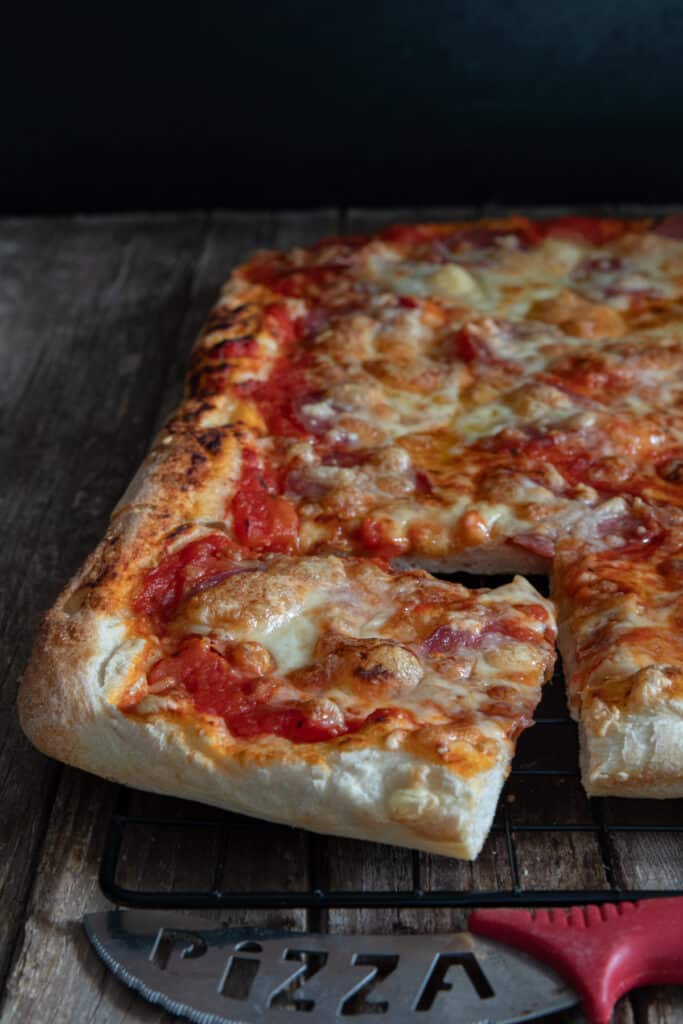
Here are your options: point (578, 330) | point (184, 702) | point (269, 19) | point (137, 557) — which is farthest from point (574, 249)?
point (184, 702)

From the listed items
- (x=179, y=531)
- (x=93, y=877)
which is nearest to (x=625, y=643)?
(x=179, y=531)

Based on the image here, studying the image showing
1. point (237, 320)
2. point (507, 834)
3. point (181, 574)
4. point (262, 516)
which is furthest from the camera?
point (237, 320)

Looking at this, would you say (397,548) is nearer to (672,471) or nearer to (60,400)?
(672,471)

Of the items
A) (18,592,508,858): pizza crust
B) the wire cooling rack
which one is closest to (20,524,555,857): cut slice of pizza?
(18,592,508,858): pizza crust

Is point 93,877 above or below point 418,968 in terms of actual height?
below

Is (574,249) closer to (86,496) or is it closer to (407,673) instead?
(86,496)

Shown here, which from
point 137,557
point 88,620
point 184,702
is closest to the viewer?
point 184,702
